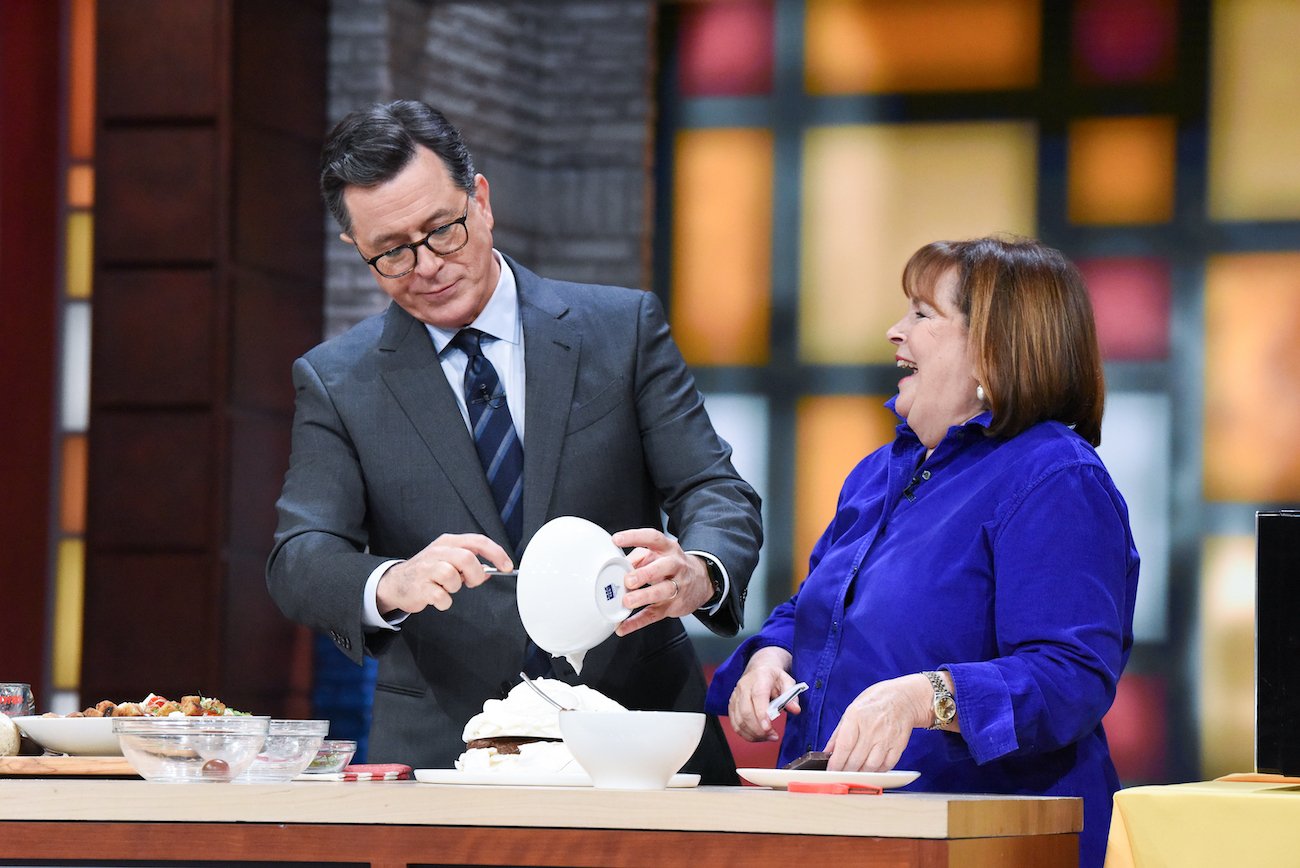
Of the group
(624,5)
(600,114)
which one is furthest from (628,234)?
Answer: (624,5)

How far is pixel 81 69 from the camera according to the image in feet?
17.0

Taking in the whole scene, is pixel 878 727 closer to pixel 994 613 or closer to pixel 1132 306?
pixel 994 613

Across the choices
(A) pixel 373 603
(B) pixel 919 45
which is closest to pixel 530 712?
(A) pixel 373 603

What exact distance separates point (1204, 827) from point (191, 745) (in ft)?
3.20

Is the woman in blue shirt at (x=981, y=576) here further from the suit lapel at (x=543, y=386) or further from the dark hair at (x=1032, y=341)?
the suit lapel at (x=543, y=386)

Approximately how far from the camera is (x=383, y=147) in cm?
229

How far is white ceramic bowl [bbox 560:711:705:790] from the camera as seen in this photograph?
59.6 inches

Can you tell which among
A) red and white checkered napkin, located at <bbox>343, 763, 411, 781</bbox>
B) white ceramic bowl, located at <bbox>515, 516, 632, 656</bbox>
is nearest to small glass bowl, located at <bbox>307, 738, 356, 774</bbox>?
red and white checkered napkin, located at <bbox>343, 763, 411, 781</bbox>

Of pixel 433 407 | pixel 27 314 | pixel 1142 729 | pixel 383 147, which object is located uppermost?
pixel 383 147

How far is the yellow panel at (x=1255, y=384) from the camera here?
17.6 feet

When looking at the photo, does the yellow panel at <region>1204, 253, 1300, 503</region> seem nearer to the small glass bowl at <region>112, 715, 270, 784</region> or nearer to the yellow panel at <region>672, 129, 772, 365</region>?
the yellow panel at <region>672, 129, 772, 365</region>

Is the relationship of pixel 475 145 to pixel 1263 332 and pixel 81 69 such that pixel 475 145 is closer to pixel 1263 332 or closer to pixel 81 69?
pixel 81 69

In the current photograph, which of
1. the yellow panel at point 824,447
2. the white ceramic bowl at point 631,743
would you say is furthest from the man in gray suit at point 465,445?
the yellow panel at point 824,447

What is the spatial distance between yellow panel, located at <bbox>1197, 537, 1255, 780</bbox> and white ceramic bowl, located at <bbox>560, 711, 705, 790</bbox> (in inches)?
166
